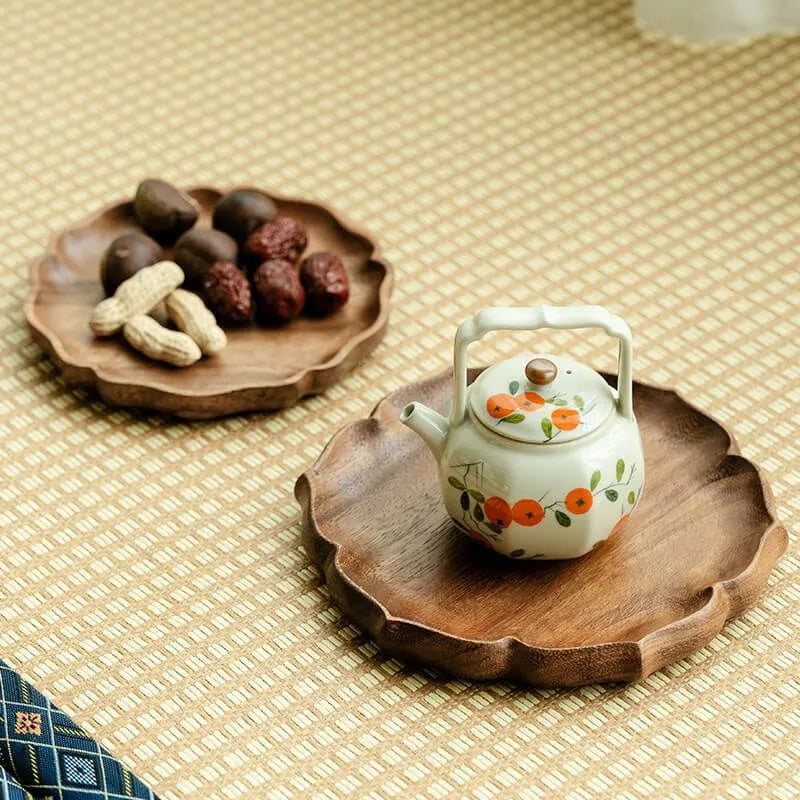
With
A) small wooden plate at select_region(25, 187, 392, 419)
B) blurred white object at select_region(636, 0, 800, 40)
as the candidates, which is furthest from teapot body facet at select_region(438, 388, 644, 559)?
blurred white object at select_region(636, 0, 800, 40)

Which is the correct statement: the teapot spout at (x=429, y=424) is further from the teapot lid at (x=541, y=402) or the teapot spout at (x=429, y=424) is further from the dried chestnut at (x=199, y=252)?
the dried chestnut at (x=199, y=252)

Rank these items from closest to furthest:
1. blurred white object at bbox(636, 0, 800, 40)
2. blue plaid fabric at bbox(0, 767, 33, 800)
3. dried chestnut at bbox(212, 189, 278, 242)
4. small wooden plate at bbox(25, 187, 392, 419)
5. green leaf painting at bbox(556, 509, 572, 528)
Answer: blue plaid fabric at bbox(0, 767, 33, 800) → green leaf painting at bbox(556, 509, 572, 528) → small wooden plate at bbox(25, 187, 392, 419) → dried chestnut at bbox(212, 189, 278, 242) → blurred white object at bbox(636, 0, 800, 40)

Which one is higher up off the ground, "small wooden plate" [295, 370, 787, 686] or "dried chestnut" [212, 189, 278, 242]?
"dried chestnut" [212, 189, 278, 242]

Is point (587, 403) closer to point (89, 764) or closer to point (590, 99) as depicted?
point (89, 764)

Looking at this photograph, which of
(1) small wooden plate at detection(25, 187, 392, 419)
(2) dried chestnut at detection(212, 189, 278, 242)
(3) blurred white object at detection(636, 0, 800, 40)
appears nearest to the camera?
(1) small wooden plate at detection(25, 187, 392, 419)

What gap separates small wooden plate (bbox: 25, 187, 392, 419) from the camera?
1.23 meters

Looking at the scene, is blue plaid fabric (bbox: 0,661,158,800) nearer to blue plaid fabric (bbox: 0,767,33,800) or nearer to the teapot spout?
blue plaid fabric (bbox: 0,767,33,800)

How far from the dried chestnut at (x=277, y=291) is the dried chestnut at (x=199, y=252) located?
41 millimetres

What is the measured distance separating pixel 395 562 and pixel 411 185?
626 mm

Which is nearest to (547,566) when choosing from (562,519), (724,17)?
(562,519)

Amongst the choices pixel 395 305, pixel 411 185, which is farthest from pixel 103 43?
pixel 395 305

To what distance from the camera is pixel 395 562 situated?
1049 mm

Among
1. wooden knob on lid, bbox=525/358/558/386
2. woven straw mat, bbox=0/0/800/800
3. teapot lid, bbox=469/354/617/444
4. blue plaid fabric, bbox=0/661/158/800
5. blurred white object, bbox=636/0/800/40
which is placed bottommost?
woven straw mat, bbox=0/0/800/800

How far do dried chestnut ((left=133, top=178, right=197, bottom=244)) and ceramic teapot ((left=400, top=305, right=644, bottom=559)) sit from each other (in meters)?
0.43
